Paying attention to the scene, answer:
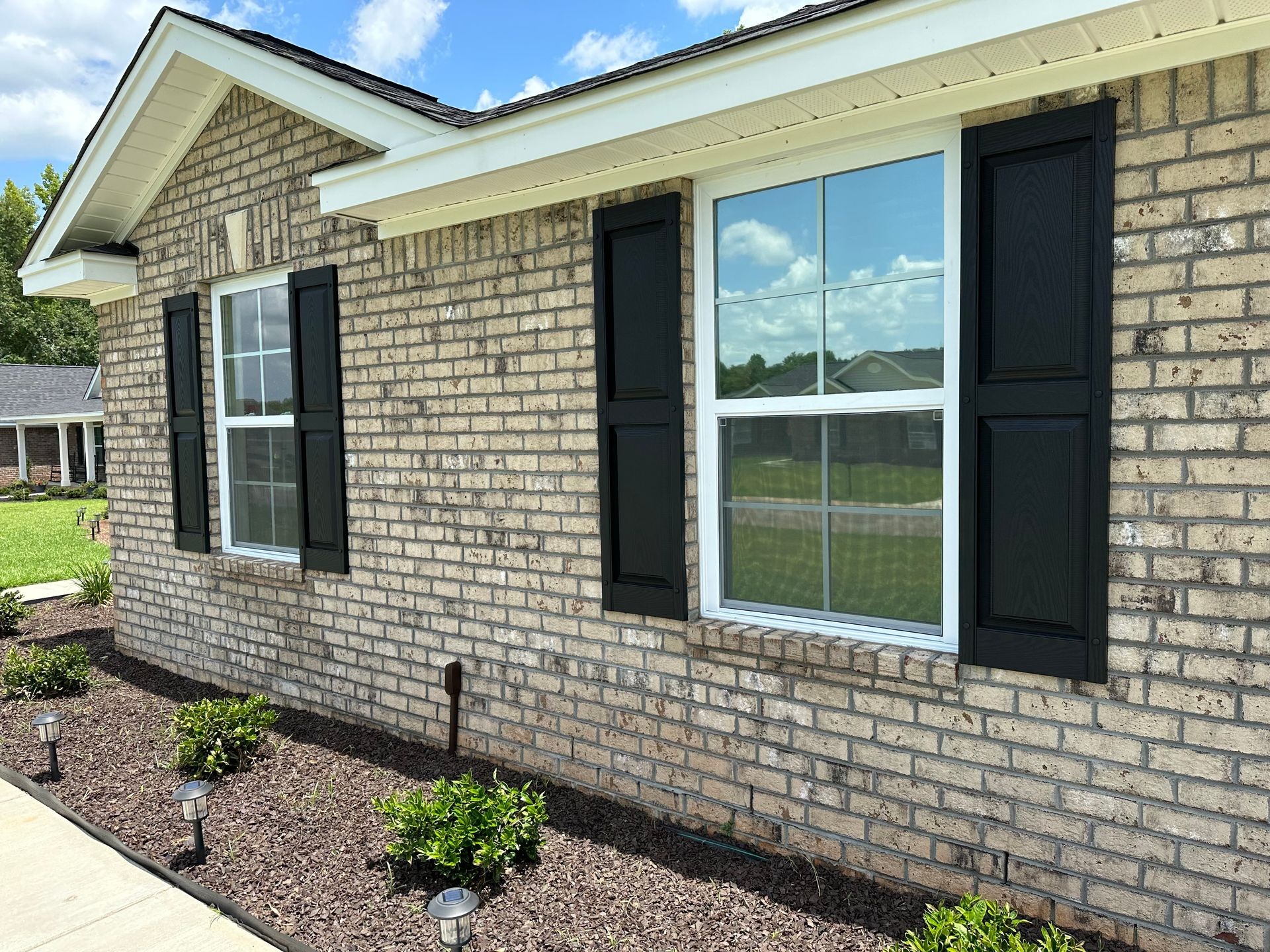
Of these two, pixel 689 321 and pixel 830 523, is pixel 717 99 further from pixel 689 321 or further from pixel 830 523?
pixel 830 523

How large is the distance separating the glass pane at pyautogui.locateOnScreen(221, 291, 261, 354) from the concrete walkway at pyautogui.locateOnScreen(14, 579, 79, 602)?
5.38m

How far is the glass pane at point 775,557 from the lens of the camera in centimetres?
320

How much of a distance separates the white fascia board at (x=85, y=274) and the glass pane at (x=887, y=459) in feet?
19.0

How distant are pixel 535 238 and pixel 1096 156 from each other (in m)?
2.32

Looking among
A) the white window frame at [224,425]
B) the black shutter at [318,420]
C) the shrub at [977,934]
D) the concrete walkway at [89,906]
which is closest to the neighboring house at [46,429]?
the white window frame at [224,425]

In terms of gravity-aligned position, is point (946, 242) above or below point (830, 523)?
above

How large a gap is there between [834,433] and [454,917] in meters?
2.06

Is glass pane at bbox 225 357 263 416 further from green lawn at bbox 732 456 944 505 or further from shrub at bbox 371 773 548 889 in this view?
green lawn at bbox 732 456 944 505

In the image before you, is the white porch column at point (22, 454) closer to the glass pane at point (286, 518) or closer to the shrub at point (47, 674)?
the shrub at point (47, 674)

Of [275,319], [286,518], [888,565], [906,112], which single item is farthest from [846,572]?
[275,319]

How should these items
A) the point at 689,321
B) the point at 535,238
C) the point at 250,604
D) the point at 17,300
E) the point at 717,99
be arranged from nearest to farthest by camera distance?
the point at 717,99
the point at 689,321
the point at 535,238
the point at 250,604
the point at 17,300

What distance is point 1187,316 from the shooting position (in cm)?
232

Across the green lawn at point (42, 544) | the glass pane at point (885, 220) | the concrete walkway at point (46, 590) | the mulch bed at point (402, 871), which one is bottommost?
the green lawn at point (42, 544)

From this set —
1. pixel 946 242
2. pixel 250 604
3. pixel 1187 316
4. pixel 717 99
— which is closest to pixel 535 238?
pixel 717 99
